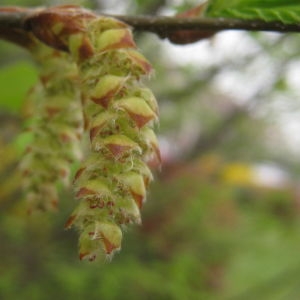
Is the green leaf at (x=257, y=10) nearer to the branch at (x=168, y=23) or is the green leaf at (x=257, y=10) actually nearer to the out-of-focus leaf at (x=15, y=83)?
the branch at (x=168, y=23)

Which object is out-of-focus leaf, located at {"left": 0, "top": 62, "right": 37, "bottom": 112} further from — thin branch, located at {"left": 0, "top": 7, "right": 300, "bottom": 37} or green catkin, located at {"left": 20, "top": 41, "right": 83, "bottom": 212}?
thin branch, located at {"left": 0, "top": 7, "right": 300, "bottom": 37}

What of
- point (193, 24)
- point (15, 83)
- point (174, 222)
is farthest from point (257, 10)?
point (174, 222)

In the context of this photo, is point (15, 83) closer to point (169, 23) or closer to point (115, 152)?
point (169, 23)

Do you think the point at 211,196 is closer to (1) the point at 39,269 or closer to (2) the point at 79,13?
(1) the point at 39,269

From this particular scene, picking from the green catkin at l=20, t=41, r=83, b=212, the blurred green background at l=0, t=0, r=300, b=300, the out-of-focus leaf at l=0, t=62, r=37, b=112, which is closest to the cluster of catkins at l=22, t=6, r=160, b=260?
the green catkin at l=20, t=41, r=83, b=212

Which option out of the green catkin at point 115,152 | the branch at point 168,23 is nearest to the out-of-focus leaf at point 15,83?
the branch at point 168,23

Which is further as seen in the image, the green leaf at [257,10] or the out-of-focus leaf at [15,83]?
the out-of-focus leaf at [15,83]
